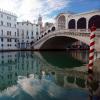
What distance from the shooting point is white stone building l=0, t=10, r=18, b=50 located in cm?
3238

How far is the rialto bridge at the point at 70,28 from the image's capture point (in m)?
19.6

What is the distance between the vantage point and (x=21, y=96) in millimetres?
4301

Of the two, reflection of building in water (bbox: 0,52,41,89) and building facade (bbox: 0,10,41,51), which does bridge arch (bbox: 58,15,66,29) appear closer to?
building facade (bbox: 0,10,41,51)

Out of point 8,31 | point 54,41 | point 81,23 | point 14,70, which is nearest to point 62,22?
point 54,41

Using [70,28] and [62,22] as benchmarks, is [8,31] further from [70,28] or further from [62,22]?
[70,28]

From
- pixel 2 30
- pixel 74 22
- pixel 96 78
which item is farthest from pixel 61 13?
pixel 96 78

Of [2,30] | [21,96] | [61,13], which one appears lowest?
[21,96]

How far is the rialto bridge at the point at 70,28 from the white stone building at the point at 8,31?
14.8 feet

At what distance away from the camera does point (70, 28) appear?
28438 millimetres

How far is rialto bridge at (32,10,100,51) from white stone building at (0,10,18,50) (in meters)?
4.53

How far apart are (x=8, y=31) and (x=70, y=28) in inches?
460

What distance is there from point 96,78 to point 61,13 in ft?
78.5

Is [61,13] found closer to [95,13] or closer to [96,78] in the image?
[95,13]

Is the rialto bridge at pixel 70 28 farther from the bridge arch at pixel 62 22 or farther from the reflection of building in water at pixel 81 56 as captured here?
the reflection of building in water at pixel 81 56
